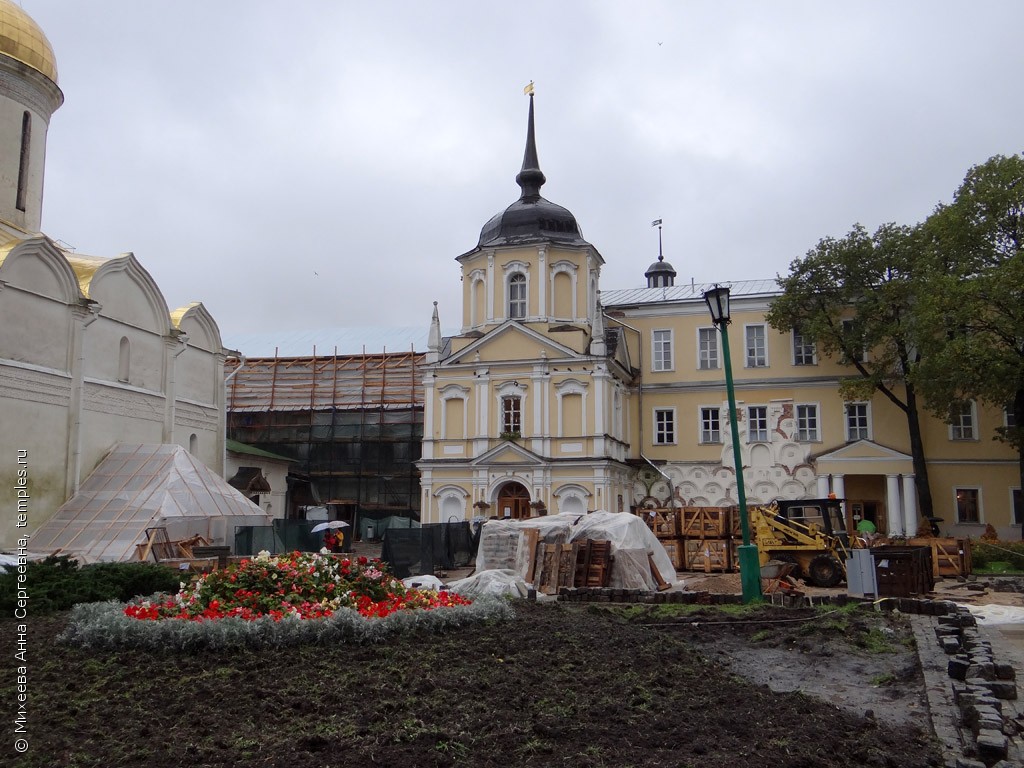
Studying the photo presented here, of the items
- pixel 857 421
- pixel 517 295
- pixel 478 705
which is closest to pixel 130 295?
pixel 517 295

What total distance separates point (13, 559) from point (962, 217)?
2749cm

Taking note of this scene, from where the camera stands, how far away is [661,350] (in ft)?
128

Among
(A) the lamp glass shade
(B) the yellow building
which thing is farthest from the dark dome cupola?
(A) the lamp glass shade

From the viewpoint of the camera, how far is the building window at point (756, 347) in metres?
37.4

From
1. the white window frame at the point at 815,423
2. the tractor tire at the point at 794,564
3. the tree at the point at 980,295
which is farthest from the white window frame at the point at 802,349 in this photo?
the tractor tire at the point at 794,564

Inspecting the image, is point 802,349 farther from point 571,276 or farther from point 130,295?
point 130,295

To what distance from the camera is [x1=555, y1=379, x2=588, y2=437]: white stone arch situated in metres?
35.1

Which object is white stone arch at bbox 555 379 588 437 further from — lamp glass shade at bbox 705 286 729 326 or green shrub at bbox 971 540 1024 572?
lamp glass shade at bbox 705 286 729 326

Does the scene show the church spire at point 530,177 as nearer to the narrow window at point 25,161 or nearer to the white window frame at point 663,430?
the white window frame at point 663,430

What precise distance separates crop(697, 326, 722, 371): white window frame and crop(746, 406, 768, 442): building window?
92.0 inches

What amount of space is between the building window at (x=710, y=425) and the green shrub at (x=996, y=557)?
1217 centimetres

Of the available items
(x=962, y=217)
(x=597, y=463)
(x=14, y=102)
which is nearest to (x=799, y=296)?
(x=962, y=217)

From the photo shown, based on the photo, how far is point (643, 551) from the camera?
66.1 feet

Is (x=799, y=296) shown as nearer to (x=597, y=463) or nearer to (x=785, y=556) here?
(x=597, y=463)
